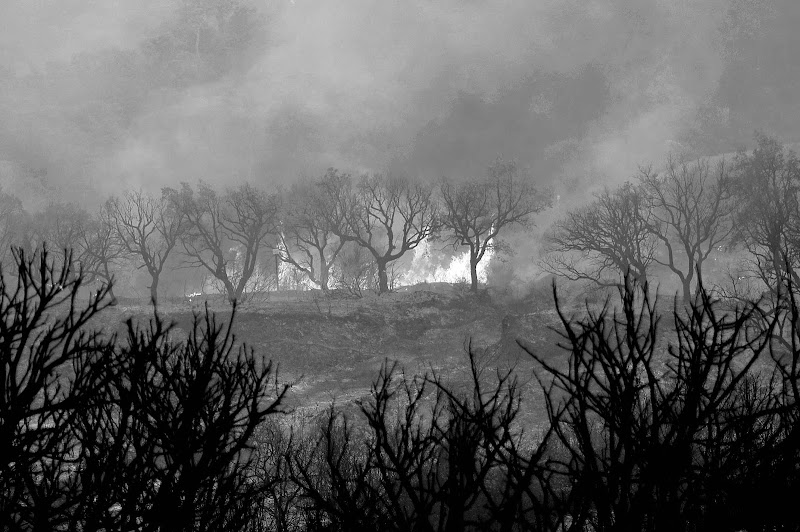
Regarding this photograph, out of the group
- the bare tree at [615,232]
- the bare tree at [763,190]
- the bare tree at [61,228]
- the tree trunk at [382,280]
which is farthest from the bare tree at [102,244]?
the bare tree at [763,190]

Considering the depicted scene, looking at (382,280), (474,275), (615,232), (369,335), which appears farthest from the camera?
(382,280)

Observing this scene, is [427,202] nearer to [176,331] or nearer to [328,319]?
[328,319]

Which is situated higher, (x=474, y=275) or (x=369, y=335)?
(x=474, y=275)

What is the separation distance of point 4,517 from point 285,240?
140ft

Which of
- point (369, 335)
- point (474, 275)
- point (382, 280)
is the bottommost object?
point (369, 335)

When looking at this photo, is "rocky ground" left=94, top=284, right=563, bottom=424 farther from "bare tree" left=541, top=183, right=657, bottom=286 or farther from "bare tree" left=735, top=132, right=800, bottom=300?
"bare tree" left=735, top=132, right=800, bottom=300

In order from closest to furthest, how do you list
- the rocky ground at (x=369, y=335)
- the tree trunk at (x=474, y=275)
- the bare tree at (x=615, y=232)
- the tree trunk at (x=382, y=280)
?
the rocky ground at (x=369, y=335) < the bare tree at (x=615, y=232) < the tree trunk at (x=474, y=275) < the tree trunk at (x=382, y=280)

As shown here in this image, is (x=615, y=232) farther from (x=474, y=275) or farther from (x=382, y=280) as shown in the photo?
(x=382, y=280)

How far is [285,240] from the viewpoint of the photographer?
153 feet

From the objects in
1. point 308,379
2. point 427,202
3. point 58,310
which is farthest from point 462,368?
point 58,310

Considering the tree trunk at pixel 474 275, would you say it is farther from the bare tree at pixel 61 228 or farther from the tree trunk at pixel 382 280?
the bare tree at pixel 61 228

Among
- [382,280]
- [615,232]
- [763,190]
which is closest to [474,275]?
[382,280]

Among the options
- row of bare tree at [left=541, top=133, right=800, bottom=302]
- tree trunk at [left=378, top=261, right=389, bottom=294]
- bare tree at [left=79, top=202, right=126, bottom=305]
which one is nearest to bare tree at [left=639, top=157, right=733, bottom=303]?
row of bare tree at [left=541, top=133, right=800, bottom=302]

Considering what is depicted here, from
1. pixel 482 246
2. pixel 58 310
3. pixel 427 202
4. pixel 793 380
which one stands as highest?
pixel 427 202
